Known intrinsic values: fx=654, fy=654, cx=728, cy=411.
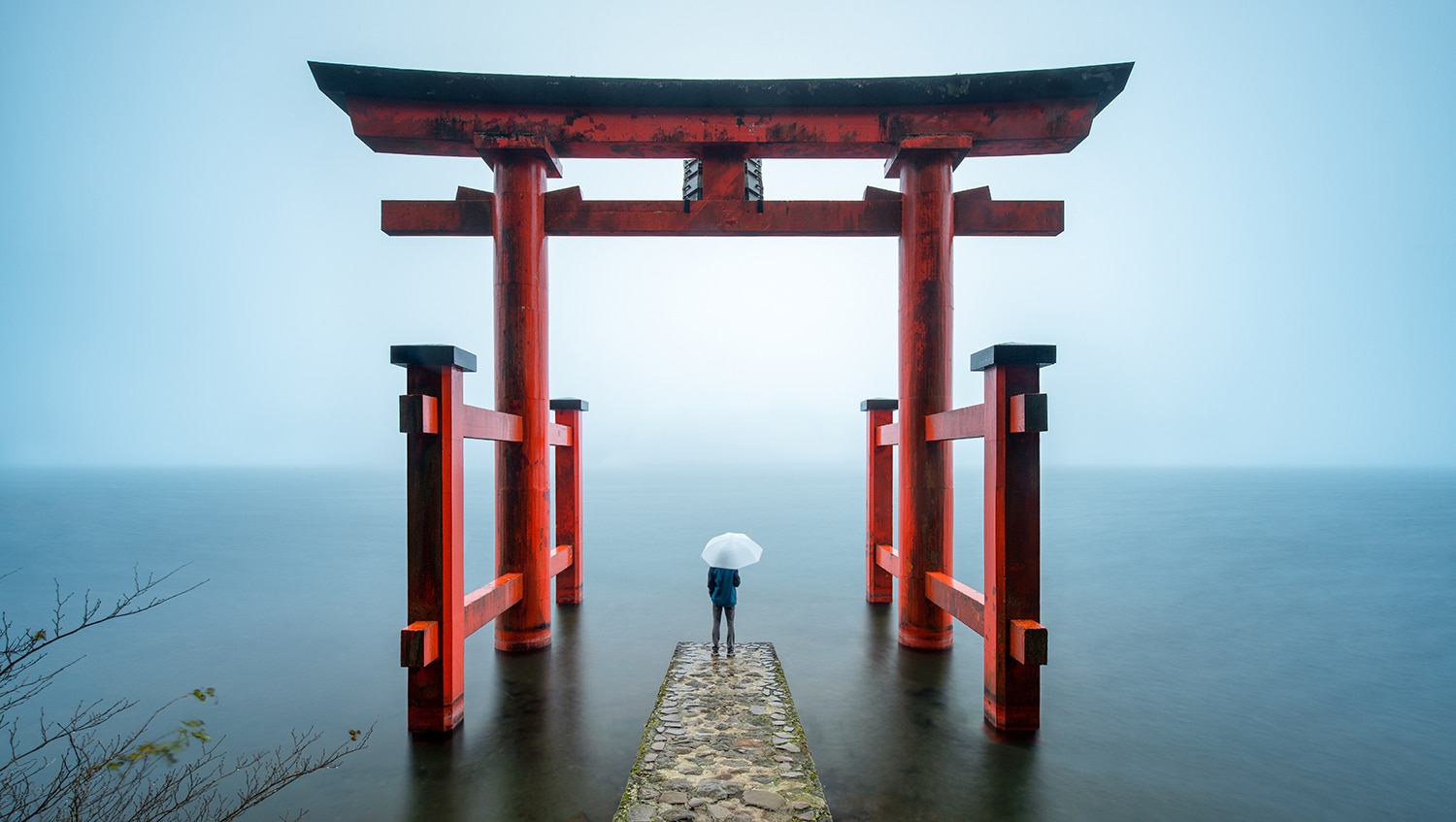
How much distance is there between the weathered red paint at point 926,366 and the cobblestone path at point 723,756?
101 inches

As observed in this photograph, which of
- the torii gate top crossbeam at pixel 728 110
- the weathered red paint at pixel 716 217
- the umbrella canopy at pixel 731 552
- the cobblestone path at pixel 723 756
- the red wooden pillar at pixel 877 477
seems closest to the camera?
the cobblestone path at pixel 723 756

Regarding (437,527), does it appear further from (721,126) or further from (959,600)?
(721,126)

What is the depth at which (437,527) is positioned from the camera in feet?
20.3

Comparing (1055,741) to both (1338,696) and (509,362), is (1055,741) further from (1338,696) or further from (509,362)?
(509,362)

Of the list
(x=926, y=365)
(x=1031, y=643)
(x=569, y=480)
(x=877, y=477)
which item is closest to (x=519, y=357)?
(x=569, y=480)

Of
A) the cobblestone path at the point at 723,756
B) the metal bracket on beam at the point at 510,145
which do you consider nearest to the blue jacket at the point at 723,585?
the cobblestone path at the point at 723,756

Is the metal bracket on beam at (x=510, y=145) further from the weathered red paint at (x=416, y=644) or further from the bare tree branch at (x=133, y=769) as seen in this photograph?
the bare tree branch at (x=133, y=769)

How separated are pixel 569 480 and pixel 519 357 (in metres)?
3.23

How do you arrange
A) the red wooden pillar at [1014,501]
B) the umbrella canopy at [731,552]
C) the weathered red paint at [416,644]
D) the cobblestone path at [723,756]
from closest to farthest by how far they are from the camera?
the cobblestone path at [723,756]
the weathered red paint at [416,644]
the red wooden pillar at [1014,501]
the umbrella canopy at [731,552]

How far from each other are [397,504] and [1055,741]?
4664 centimetres

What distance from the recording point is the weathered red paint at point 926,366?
28.1 feet

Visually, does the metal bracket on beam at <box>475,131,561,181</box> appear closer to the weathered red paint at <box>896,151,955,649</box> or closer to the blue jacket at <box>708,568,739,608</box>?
the weathered red paint at <box>896,151,955,649</box>

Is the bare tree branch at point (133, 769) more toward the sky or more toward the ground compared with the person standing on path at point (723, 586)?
more toward the ground

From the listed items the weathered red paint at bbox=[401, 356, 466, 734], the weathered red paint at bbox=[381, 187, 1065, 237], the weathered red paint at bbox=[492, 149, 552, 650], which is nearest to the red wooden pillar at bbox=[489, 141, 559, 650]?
the weathered red paint at bbox=[492, 149, 552, 650]
